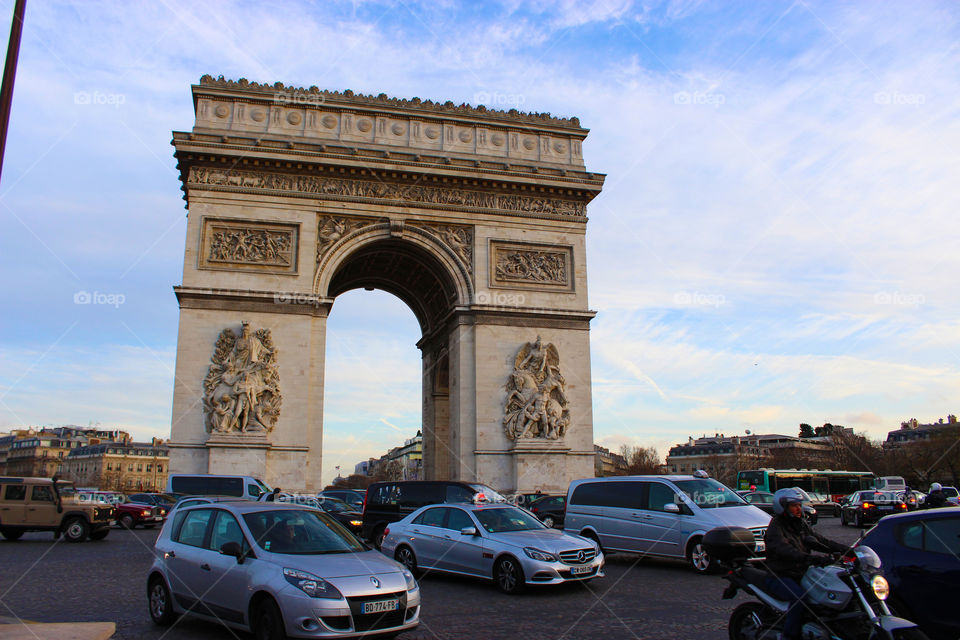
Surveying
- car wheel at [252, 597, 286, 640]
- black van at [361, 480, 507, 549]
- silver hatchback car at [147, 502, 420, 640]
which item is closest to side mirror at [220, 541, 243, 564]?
silver hatchback car at [147, 502, 420, 640]

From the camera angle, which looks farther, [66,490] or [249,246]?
[249,246]

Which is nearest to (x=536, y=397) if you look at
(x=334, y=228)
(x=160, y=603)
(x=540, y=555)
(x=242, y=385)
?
(x=334, y=228)

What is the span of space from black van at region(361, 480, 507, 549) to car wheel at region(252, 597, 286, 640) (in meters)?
9.34

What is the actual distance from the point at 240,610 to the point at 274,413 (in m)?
17.8

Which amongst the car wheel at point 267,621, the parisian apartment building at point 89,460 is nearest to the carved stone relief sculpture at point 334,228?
the car wheel at point 267,621

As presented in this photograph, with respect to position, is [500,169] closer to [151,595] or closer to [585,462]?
[585,462]

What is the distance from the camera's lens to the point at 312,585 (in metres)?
6.45

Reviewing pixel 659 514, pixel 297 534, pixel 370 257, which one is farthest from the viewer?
pixel 370 257

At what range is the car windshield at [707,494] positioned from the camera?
12.8 metres

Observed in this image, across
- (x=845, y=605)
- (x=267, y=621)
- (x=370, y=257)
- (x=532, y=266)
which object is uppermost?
(x=370, y=257)

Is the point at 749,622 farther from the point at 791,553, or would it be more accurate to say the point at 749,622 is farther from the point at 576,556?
the point at 576,556

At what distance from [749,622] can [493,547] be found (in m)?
A: 4.95

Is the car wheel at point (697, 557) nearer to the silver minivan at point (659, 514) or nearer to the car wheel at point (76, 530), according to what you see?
the silver minivan at point (659, 514)

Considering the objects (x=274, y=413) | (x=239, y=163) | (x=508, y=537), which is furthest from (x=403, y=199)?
(x=508, y=537)
